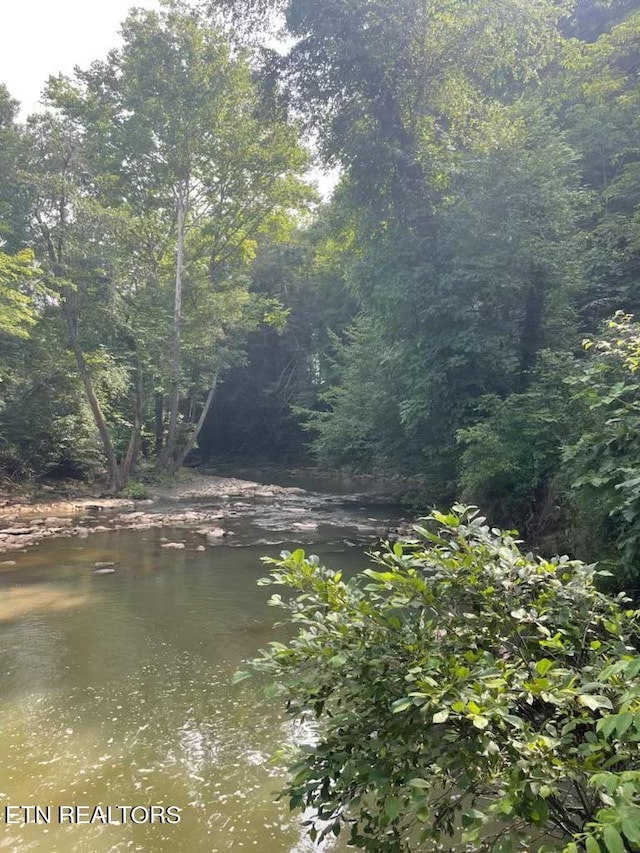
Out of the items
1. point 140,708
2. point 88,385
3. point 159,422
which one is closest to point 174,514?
point 88,385

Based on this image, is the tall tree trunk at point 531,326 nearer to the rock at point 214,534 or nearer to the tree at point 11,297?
the rock at point 214,534

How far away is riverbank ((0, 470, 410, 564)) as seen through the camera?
1099cm

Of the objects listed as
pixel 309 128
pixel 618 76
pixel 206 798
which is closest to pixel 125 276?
pixel 309 128

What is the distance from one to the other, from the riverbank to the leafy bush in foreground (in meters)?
8.24

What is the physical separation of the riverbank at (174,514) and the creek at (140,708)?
2.52m

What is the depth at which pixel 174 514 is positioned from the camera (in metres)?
13.4

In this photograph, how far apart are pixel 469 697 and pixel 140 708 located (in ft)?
10.7

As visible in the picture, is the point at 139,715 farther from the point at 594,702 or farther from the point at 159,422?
the point at 159,422

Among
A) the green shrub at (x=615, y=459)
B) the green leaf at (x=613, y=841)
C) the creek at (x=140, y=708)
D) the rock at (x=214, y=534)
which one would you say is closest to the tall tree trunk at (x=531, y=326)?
the creek at (x=140, y=708)

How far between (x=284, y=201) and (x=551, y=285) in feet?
50.4

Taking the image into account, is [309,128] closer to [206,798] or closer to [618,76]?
[618,76]

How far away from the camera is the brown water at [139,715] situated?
273cm

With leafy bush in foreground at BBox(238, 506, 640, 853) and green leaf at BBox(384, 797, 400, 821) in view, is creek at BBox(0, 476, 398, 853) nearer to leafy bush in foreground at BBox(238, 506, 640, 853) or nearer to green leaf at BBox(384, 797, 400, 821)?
leafy bush in foreground at BBox(238, 506, 640, 853)

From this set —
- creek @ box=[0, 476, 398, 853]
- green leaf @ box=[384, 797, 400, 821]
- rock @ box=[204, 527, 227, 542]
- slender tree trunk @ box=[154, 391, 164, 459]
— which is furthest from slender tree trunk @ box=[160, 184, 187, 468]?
green leaf @ box=[384, 797, 400, 821]
